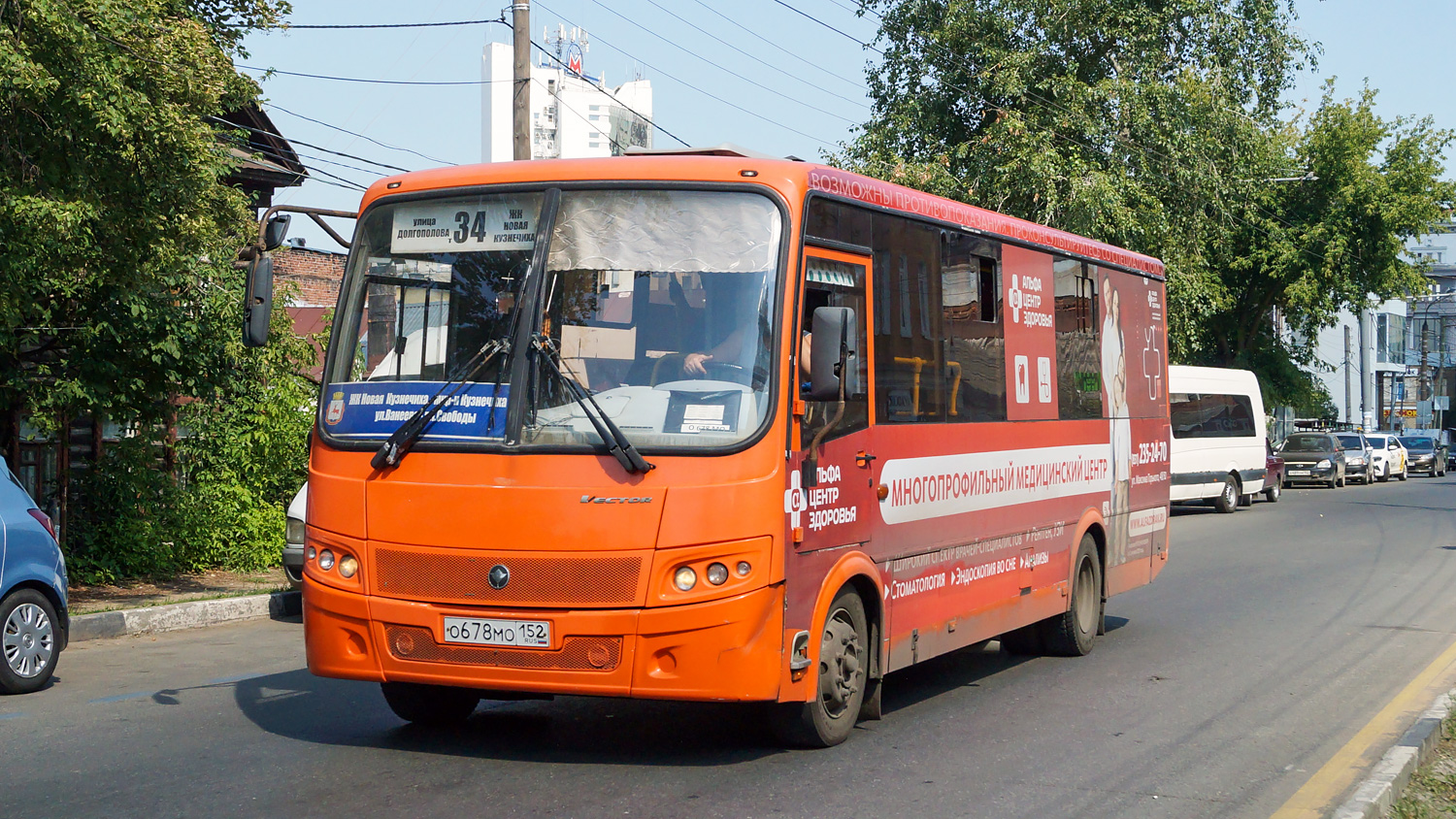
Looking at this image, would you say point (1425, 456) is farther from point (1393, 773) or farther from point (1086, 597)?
point (1393, 773)

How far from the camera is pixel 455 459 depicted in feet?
21.6

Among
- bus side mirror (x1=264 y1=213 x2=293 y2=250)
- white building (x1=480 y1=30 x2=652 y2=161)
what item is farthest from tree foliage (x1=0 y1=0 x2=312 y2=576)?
white building (x1=480 y1=30 x2=652 y2=161)

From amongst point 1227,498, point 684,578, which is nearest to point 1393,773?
point 684,578

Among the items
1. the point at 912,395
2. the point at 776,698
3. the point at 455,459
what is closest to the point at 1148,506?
the point at 912,395

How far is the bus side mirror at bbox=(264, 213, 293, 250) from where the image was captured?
8.67 m

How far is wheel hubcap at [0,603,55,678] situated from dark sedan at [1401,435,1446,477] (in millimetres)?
58949

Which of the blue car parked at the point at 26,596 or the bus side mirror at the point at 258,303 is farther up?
the bus side mirror at the point at 258,303

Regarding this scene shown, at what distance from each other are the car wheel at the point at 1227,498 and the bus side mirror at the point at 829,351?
26.0m

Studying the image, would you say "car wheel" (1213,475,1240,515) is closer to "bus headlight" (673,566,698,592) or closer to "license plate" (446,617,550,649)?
"bus headlight" (673,566,698,592)

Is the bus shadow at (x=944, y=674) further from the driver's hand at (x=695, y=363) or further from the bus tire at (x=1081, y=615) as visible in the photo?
the driver's hand at (x=695, y=363)

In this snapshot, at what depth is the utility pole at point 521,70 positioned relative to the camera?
18016mm

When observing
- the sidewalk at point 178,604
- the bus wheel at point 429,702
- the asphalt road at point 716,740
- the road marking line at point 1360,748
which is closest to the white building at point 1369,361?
the sidewalk at point 178,604

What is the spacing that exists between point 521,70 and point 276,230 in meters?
9.96

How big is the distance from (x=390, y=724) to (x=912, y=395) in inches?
132
